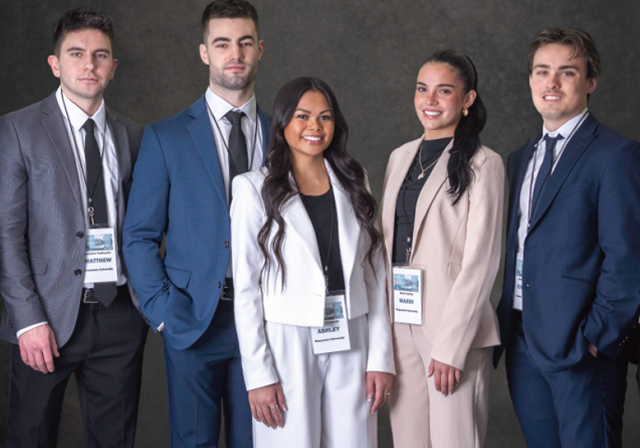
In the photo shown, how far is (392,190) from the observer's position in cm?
291

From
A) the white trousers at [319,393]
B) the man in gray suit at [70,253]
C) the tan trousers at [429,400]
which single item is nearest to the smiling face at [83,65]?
the man in gray suit at [70,253]

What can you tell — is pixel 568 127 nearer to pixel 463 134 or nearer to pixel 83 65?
Answer: pixel 463 134

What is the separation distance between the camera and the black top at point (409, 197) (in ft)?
9.35

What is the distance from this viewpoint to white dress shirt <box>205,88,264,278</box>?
2941mm

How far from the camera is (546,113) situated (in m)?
2.83

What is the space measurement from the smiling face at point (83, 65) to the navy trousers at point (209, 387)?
1007mm

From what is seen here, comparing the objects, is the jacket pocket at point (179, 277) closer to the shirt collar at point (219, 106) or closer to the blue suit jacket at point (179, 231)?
the blue suit jacket at point (179, 231)

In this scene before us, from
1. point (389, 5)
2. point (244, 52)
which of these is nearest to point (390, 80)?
point (389, 5)

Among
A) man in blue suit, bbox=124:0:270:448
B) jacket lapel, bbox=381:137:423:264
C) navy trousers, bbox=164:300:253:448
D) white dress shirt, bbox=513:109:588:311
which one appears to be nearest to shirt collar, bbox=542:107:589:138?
Result: white dress shirt, bbox=513:109:588:311

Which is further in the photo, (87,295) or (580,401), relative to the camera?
(87,295)

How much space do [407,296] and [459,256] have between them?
0.80ft

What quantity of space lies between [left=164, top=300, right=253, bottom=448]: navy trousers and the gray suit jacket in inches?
17.7

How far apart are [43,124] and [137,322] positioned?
875 mm

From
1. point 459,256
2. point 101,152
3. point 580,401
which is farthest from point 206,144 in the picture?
point 580,401
